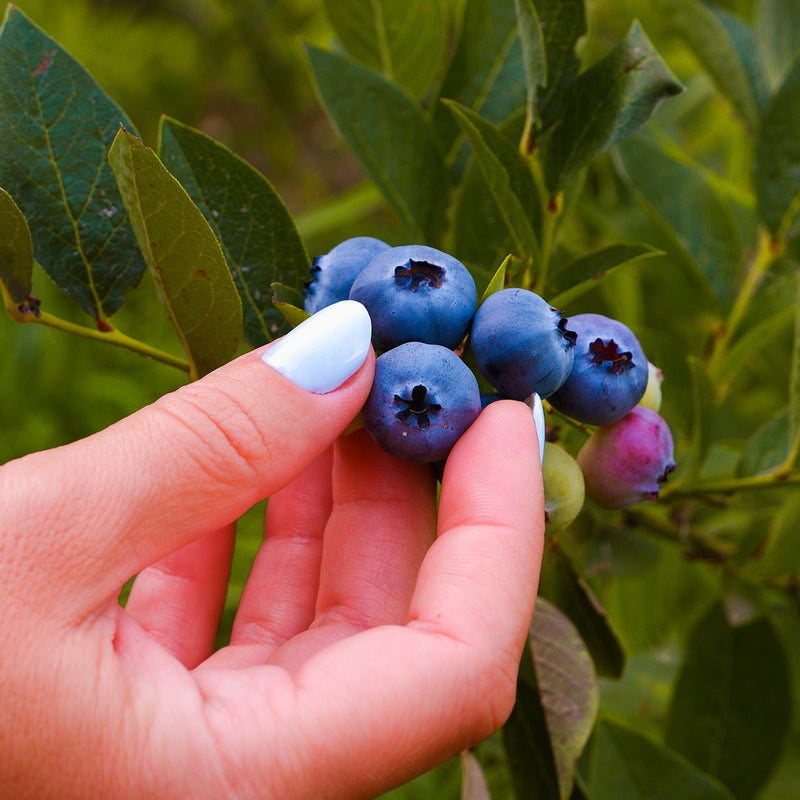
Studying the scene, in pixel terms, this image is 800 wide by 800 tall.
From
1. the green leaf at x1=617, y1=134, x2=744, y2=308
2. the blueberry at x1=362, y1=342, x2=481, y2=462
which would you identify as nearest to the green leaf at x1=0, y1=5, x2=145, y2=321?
the blueberry at x1=362, y1=342, x2=481, y2=462

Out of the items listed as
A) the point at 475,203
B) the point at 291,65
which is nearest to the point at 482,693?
the point at 475,203

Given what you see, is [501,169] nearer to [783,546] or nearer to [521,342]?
[521,342]

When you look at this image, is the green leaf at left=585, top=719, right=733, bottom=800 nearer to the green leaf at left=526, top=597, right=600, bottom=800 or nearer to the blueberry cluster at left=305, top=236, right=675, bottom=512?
the green leaf at left=526, top=597, right=600, bottom=800

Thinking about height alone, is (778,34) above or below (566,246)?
above

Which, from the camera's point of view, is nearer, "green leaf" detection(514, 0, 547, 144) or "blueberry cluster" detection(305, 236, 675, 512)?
"blueberry cluster" detection(305, 236, 675, 512)

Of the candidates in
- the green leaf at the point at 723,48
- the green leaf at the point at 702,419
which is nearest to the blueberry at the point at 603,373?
the green leaf at the point at 702,419

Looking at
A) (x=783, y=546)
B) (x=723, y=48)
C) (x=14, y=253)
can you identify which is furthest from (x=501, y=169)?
(x=783, y=546)

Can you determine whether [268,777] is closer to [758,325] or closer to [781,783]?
[758,325]
